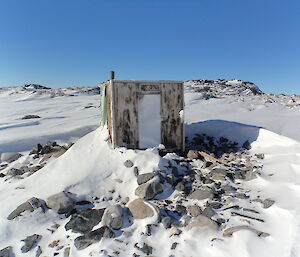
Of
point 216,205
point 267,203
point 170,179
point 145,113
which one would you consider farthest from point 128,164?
point 267,203

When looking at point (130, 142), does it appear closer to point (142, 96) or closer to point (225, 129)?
point (142, 96)

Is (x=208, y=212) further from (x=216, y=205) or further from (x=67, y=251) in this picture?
(x=67, y=251)

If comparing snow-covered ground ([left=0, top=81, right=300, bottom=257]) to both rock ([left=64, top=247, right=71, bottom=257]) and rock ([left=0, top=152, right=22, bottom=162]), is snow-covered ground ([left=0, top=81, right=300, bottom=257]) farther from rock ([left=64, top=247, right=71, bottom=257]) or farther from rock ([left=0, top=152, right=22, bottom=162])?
rock ([left=0, top=152, right=22, bottom=162])

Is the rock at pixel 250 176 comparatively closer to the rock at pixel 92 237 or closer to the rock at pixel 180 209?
the rock at pixel 180 209

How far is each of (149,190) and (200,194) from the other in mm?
955

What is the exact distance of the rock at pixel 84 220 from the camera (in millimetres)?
4316

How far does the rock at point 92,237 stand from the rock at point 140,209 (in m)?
0.57

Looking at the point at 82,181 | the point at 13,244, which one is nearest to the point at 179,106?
the point at 82,181

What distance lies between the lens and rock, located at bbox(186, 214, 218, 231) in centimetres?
396

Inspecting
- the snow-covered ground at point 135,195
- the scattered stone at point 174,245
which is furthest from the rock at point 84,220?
the scattered stone at point 174,245

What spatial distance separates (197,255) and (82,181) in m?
2.90

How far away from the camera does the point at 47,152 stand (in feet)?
26.3

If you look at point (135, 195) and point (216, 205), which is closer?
point (216, 205)

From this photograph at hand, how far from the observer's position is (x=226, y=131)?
8227 mm
